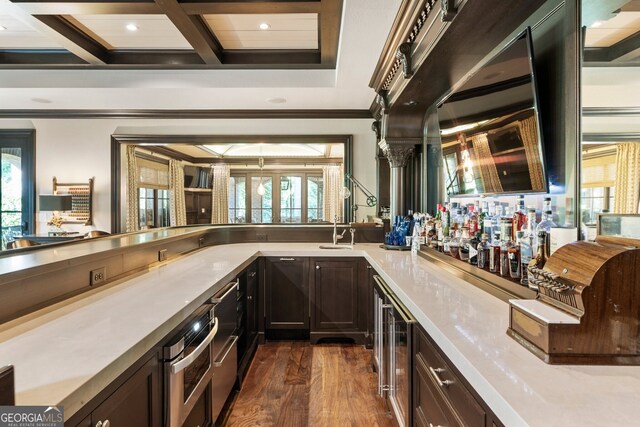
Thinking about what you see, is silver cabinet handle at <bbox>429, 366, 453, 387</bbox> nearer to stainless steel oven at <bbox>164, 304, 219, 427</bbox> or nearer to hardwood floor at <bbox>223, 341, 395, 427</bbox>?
stainless steel oven at <bbox>164, 304, 219, 427</bbox>

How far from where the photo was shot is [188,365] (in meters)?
1.37

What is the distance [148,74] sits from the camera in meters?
3.50

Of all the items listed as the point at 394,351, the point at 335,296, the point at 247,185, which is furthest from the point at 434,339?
the point at 247,185

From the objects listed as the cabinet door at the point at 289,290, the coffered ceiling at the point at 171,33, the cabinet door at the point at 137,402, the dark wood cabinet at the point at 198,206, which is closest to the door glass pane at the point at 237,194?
the dark wood cabinet at the point at 198,206

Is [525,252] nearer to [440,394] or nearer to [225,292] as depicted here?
[440,394]

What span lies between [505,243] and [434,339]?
655 millimetres

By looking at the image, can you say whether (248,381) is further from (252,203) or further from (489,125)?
(252,203)

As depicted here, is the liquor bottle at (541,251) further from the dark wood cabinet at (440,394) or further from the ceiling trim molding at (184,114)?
the ceiling trim molding at (184,114)

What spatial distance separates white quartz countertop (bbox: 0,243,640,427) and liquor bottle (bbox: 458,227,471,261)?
0.21 meters

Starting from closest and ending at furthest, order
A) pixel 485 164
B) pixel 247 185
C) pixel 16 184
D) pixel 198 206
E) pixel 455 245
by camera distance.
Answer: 1. pixel 485 164
2. pixel 455 245
3. pixel 16 184
4. pixel 247 185
5. pixel 198 206

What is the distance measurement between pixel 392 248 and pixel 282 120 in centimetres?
236

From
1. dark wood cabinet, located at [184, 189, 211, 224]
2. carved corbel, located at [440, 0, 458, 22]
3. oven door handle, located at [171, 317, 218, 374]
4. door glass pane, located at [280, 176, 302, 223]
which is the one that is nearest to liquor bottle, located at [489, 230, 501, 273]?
carved corbel, located at [440, 0, 458, 22]

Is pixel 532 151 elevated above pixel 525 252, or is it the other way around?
pixel 532 151

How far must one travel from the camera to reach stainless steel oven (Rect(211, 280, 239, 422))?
1.86 m
